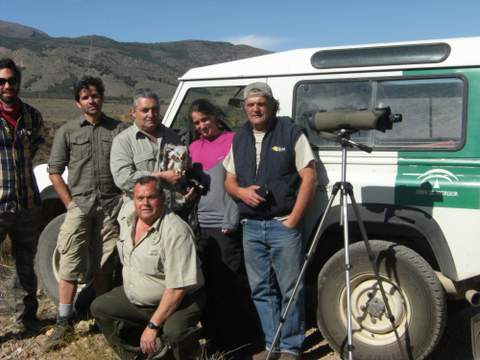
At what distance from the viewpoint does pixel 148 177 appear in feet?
12.1

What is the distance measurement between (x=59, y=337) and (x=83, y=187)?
1.17 m

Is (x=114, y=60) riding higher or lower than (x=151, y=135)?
higher

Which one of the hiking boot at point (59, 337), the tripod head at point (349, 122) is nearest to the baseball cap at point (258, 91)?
the tripod head at point (349, 122)

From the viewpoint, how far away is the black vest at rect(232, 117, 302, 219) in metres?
3.77

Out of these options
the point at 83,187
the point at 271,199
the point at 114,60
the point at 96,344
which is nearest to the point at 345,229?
the point at 271,199

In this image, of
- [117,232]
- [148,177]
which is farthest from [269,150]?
[117,232]

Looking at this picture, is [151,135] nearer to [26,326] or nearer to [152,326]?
[152,326]

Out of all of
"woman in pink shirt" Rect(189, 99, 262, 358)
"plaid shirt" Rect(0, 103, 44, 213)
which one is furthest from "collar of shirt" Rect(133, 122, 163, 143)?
"plaid shirt" Rect(0, 103, 44, 213)

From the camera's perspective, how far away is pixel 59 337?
4.43m

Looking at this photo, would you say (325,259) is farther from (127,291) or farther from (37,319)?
(37,319)

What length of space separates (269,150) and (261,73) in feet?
2.87

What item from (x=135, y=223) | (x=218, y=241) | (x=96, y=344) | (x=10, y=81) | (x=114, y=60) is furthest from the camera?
(x=114, y=60)

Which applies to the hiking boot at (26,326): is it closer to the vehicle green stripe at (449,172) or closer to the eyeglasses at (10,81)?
the eyeglasses at (10,81)

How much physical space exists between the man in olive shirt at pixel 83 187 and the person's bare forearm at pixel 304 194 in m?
1.45
